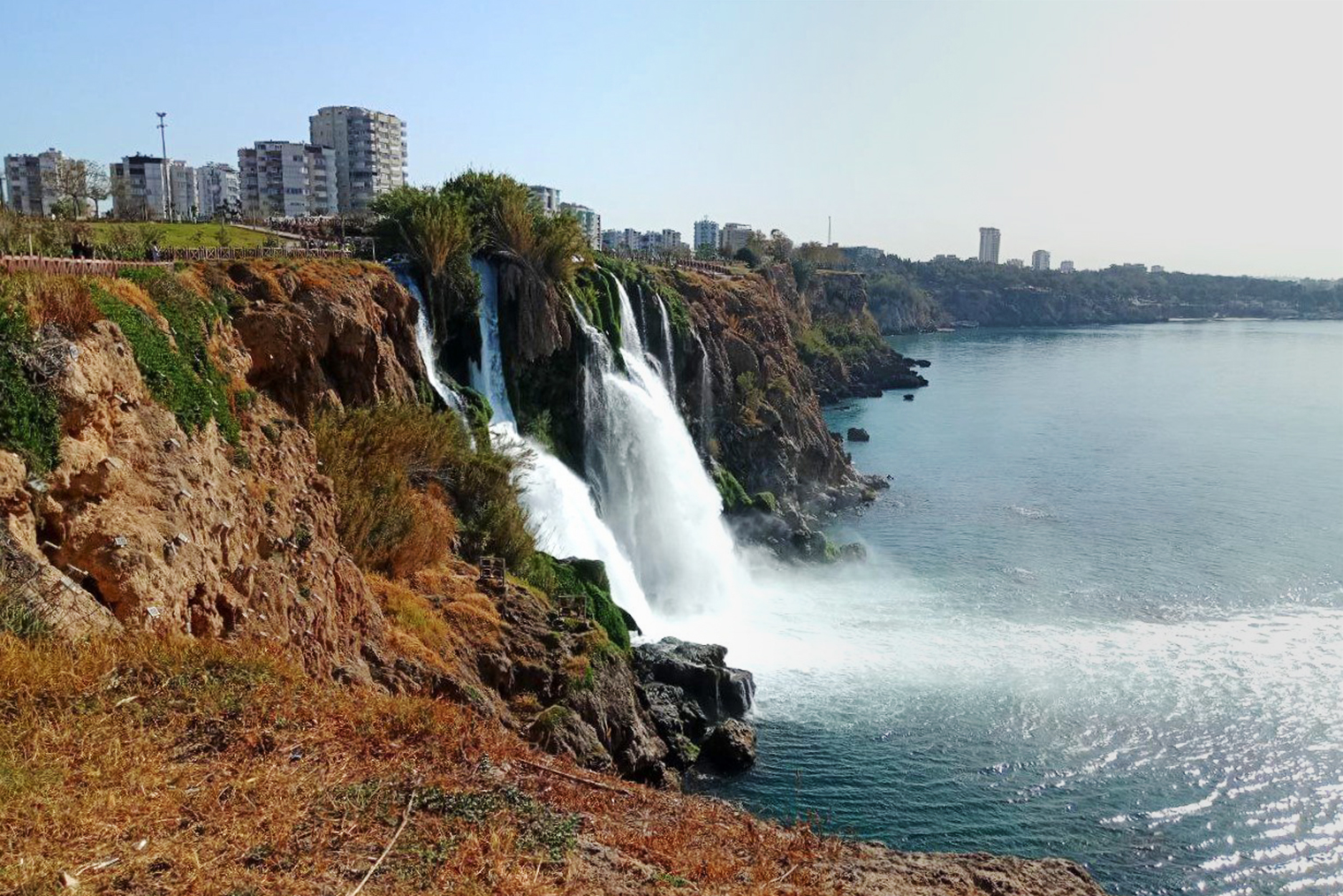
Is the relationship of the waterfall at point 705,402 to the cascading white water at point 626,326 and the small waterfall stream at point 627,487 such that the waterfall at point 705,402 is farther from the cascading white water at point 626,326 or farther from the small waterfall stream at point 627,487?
the cascading white water at point 626,326

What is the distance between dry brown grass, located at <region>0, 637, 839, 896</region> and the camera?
6.69 metres

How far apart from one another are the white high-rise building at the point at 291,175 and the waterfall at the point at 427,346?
76.1 metres

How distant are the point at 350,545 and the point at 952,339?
128658mm

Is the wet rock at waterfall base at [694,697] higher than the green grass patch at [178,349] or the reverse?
the reverse

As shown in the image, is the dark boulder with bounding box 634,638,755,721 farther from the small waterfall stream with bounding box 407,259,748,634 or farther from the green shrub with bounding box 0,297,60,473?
the green shrub with bounding box 0,297,60,473

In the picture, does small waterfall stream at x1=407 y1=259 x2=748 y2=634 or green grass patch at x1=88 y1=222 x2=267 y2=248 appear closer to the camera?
green grass patch at x1=88 y1=222 x2=267 y2=248

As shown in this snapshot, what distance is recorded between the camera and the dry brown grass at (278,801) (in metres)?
6.69

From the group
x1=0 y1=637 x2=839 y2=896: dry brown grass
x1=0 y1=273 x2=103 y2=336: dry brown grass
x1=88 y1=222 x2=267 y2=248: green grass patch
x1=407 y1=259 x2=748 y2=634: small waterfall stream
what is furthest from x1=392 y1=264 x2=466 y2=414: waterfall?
x1=0 y1=637 x2=839 y2=896: dry brown grass

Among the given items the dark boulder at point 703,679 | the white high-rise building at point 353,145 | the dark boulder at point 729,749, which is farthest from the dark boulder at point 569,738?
the white high-rise building at point 353,145

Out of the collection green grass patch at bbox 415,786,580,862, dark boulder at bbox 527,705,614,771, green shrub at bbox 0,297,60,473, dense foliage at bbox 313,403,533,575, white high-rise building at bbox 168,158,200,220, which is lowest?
dark boulder at bbox 527,705,614,771

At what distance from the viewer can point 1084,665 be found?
26.4m

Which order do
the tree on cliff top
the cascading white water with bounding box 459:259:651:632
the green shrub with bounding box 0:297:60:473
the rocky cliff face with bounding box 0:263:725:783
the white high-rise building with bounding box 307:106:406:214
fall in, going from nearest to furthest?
1. the rocky cliff face with bounding box 0:263:725:783
2. the green shrub with bounding box 0:297:60:473
3. the cascading white water with bounding box 459:259:651:632
4. the tree on cliff top
5. the white high-rise building with bounding box 307:106:406:214

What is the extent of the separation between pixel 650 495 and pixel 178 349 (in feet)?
64.5

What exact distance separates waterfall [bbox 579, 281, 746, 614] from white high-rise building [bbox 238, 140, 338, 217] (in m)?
73.8
